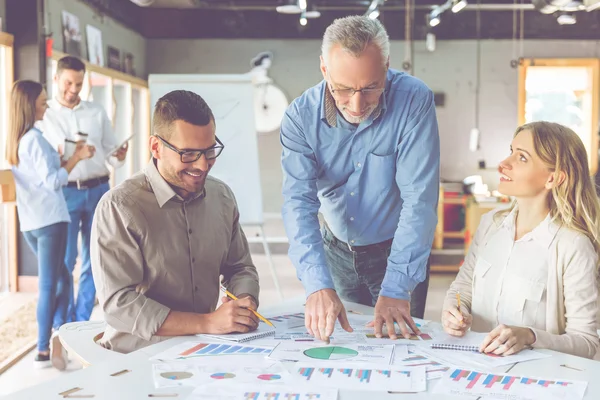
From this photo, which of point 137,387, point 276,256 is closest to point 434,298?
point 276,256

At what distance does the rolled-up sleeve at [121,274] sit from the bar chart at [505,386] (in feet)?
2.43

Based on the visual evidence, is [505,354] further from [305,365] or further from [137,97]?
[137,97]

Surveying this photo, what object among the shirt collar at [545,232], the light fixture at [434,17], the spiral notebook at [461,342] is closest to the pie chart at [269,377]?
the spiral notebook at [461,342]

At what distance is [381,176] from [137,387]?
987 millimetres

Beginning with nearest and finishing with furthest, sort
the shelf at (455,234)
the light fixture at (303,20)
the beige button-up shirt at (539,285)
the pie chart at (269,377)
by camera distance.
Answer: the pie chart at (269,377) < the beige button-up shirt at (539,285) < the shelf at (455,234) < the light fixture at (303,20)

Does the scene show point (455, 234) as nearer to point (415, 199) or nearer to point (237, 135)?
point (237, 135)

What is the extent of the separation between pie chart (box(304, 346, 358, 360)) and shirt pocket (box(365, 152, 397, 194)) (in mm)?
613

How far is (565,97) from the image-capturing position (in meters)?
8.62

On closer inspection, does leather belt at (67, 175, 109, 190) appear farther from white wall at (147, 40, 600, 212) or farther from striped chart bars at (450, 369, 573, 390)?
white wall at (147, 40, 600, 212)

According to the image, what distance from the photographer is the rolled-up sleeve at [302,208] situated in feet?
6.00

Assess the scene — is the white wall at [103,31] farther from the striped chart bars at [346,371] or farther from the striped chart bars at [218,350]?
the striped chart bars at [346,371]

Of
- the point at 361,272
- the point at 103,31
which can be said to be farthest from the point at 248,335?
the point at 103,31

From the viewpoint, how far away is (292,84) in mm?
8594

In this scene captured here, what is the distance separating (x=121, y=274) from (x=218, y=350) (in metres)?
0.36
